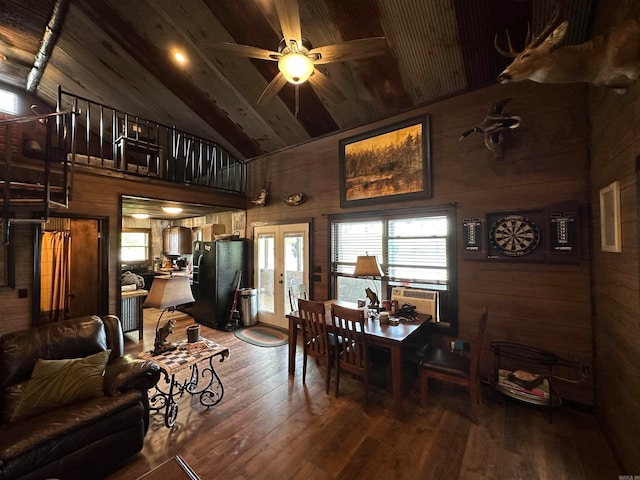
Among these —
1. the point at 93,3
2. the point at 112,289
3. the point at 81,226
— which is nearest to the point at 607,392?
the point at 112,289

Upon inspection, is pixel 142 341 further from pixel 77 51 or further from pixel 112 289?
pixel 77 51

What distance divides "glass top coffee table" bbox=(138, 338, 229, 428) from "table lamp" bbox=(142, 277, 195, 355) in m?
0.11

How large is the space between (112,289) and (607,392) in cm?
576

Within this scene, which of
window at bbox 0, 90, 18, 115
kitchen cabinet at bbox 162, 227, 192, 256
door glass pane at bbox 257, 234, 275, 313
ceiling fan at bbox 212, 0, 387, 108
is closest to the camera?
ceiling fan at bbox 212, 0, 387, 108

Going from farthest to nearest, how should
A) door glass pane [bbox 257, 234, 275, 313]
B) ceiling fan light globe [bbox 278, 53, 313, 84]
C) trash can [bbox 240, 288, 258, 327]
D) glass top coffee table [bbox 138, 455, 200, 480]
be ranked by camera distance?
door glass pane [bbox 257, 234, 275, 313], trash can [bbox 240, 288, 258, 327], ceiling fan light globe [bbox 278, 53, 313, 84], glass top coffee table [bbox 138, 455, 200, 480]

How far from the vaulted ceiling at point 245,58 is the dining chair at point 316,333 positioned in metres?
2.57

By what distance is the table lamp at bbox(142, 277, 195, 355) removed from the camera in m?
2.34

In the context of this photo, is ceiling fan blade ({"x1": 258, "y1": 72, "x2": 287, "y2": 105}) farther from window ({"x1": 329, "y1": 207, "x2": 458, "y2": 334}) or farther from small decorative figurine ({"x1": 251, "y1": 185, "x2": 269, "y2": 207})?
small decorative figurine ({"x1": 251, "y1": 185, "x2": 269, "y2": 207})

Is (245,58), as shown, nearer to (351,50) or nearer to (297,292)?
(351,50)

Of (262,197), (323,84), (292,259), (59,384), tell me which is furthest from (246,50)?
(292,259)

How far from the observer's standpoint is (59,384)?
6.13 feet

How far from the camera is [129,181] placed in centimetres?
404

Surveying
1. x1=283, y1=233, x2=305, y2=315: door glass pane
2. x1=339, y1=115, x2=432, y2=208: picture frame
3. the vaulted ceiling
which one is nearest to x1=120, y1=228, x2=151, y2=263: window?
the vaulted ceiling

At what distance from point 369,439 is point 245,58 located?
4.68 meters
